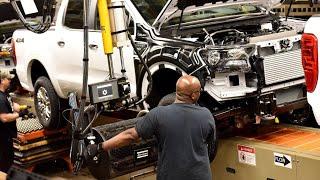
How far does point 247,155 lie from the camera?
235 inches

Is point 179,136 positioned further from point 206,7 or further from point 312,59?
Answer: point 206,7

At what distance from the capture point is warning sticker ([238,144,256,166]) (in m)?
5.90

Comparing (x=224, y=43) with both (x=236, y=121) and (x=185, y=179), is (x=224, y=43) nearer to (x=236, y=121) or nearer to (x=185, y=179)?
(x=236, y=121)

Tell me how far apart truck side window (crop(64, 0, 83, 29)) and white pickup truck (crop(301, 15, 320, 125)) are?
399 centimetres

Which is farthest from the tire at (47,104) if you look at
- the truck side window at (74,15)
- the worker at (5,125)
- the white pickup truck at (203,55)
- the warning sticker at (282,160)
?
the warning sticker at (282,160)

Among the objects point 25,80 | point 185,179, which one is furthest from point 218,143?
point 25,80

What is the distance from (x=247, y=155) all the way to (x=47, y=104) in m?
3.33

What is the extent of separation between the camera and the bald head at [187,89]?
173 inches

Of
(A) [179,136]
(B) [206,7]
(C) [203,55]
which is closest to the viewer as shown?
(A) [179,136]

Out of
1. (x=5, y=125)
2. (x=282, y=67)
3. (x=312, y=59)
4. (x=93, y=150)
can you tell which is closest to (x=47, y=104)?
(x=5, y=125)

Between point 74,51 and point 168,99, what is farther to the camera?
point 74,51

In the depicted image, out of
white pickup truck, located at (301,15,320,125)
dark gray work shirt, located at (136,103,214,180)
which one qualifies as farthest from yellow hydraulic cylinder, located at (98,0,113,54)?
white pickup truck, located at (301,15,320,125)

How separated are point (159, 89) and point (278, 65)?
54.1 inches

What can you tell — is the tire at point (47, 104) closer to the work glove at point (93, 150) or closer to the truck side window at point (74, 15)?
the truck side window at point (74, 15)
